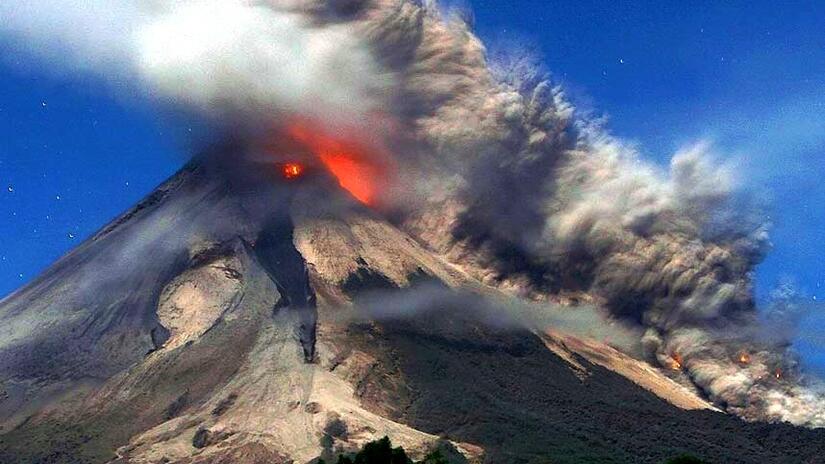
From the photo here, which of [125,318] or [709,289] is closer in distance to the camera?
[125,318]

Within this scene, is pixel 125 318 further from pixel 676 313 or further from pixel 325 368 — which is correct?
pixel 676 313

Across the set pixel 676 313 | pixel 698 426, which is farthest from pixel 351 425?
pixel 676 313

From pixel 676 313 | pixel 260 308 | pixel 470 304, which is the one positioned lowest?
pixel 260 308

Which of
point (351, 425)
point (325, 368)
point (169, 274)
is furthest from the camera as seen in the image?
point (169, 274)

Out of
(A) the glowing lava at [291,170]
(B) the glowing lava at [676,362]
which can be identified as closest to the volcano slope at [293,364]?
(A) the glowing lava at [291,170]

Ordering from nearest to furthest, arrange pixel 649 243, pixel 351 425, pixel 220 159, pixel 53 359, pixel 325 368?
pixel 351 425
pixel 325 368
pixel 53 359
pixel 649 243
pixel 220 159

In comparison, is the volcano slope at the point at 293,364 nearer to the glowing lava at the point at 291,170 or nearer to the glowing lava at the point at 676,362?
the glowing lava at the point at 291,170

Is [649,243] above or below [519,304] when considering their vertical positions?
above
